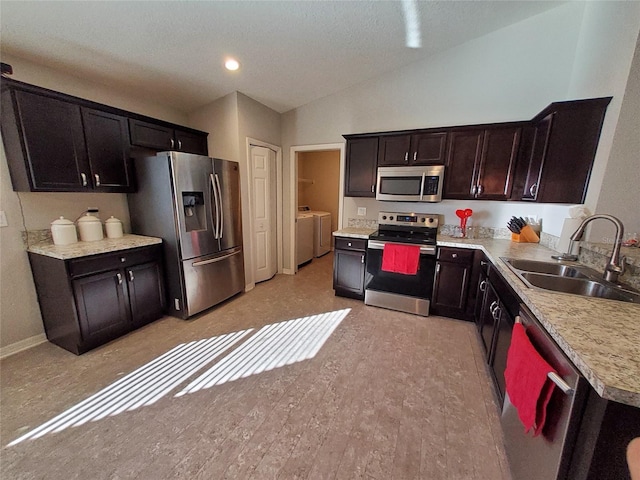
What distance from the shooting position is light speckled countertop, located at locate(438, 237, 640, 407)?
71 cm

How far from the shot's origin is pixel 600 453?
0.76m

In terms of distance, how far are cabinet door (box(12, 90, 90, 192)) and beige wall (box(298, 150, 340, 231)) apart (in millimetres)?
3927

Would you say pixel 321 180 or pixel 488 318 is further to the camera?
pixel 321 180

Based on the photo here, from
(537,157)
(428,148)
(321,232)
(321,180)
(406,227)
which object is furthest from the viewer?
(321,180)

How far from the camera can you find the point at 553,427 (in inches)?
36.1

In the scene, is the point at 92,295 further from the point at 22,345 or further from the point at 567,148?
the point at 567,148

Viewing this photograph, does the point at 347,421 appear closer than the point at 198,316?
Yes

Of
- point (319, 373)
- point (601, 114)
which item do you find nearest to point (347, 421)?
point (319, 373)

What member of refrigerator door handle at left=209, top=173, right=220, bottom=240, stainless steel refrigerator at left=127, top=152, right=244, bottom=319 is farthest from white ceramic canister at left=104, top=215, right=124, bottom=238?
refrigerator door handle at left=209, top=173, right=220, bottom=240

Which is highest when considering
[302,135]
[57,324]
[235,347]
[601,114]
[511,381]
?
[302,135]

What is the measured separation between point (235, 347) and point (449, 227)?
9.21 ft

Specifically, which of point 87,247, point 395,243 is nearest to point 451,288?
point 395,243

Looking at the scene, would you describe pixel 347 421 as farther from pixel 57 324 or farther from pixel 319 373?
pixel 57 324

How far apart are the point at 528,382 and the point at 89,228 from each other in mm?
3391
